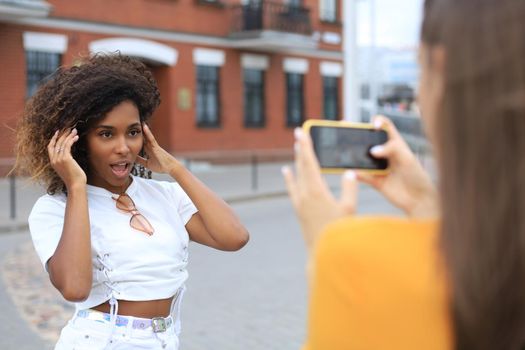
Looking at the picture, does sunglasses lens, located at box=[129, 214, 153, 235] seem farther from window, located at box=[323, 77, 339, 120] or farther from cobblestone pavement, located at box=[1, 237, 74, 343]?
window, located at box=[323, 77, 339, 120]

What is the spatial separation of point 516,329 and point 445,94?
342mm

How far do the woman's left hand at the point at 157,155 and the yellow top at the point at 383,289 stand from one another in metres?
1.44

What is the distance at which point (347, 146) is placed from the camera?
1.46m

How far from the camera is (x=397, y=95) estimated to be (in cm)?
5694

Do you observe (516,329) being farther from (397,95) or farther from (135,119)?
(397,95)

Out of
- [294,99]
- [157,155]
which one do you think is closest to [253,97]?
[294,99]

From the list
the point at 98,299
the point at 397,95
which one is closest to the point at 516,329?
the point at 98,299

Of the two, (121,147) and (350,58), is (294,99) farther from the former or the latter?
(121,147)

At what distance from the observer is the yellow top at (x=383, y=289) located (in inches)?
41.1

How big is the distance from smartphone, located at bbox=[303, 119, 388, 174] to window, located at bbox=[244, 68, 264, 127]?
72.0ft

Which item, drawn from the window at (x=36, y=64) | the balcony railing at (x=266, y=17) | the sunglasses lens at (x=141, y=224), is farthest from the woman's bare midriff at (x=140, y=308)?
the balcony railing at (x=266, y=17)

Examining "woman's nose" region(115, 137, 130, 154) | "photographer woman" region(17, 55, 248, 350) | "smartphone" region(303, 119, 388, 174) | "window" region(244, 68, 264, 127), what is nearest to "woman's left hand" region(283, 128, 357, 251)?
"smartphone" region(303, 119, 388, 174)

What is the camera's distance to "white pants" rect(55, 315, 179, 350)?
2162 mm

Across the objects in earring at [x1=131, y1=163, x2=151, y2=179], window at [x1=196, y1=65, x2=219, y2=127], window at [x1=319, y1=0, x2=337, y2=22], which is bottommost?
earring at [x1=131, y1=163, x2=151, y2=179]
